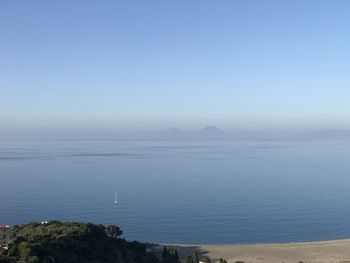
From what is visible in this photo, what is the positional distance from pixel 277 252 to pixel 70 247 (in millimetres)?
17048

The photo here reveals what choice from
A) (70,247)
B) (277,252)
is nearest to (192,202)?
(277,252)

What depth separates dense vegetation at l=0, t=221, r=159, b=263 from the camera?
49.4 feet

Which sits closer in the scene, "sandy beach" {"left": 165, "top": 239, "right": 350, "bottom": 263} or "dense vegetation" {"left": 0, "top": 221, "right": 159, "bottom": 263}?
"dense vegetation" {"left": 0, "top": 221, "right": 159, "bottom": 263}

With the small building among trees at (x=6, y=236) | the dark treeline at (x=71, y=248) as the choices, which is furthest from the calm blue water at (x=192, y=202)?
the dark treeline at (x=71, y=248)

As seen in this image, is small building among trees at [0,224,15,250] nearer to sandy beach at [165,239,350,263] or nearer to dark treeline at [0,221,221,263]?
dark treeline at [0,221,221,263]

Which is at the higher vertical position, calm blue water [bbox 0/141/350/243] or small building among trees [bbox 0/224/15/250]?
small building among trees [bbox 0/224/15/250]

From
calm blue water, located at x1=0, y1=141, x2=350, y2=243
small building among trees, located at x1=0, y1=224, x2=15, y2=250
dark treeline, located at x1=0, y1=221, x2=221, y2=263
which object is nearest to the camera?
dark treeline, located at x1=0, y1=221, x2=221, y2=263

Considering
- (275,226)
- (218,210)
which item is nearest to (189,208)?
(218,210)

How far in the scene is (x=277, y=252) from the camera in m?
30.4

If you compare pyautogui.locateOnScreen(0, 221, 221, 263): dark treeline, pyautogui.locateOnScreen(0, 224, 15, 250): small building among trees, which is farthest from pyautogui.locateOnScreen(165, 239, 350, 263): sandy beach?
pyautogui.locateOnScreen(0, 224, 15, 250): small building among trees

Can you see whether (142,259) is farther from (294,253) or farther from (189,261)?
(294,253)

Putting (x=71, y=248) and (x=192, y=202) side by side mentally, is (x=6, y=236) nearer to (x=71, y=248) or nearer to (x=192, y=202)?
(x=71, y=248)

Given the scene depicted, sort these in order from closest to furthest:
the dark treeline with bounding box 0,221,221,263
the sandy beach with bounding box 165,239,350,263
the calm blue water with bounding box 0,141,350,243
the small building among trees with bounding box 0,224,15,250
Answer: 1. the dark treeline with bounding box 0,221,221,263
2. the small building among trees with bounding box 0,224,15,250
3. the sandy beach with bounding box 165,239,350,263
4. the calm blue water with bounding box 0,141,350,243

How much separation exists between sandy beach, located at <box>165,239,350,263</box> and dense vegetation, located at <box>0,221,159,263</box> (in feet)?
29.5
